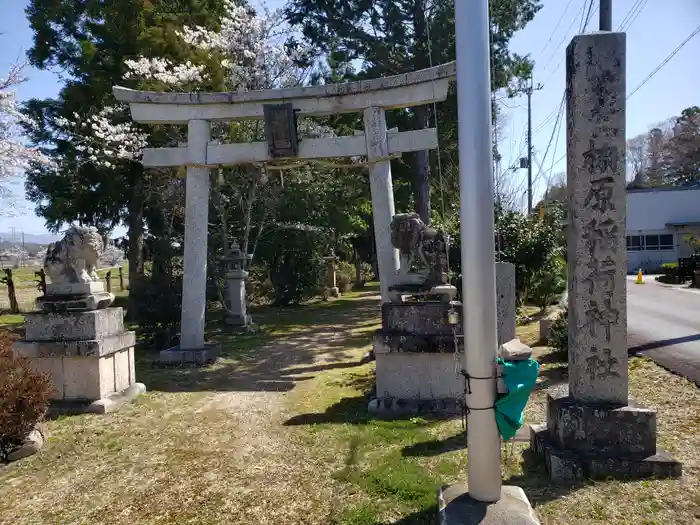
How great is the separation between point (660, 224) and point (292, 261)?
24696 millimetres

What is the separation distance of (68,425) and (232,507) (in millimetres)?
3178

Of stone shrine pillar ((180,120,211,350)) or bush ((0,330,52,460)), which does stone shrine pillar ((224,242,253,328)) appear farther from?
bush ((0,330,52,460))

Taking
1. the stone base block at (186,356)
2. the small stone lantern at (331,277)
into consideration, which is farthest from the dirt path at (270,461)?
the small stone lantern at (331,277)

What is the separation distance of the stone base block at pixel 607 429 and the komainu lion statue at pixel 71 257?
596cm

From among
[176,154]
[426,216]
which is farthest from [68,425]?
[426,216]

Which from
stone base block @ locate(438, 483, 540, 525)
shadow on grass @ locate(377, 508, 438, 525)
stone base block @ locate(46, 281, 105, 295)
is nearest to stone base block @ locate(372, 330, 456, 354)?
shadow on grass @ locate(377, 508, 438, 525)

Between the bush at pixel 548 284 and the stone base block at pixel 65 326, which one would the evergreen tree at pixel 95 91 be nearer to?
the stone base block at pixel 65 326

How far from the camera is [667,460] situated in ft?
13.2

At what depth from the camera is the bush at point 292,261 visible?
58.4 ft

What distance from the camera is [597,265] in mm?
4344

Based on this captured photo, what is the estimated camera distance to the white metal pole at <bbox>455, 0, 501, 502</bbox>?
292 centimetres

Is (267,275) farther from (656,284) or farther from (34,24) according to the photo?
(656,284)

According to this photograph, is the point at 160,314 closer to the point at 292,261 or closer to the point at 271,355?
the point at 271,355

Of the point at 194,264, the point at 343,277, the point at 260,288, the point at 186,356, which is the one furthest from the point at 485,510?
the point at 343,277
